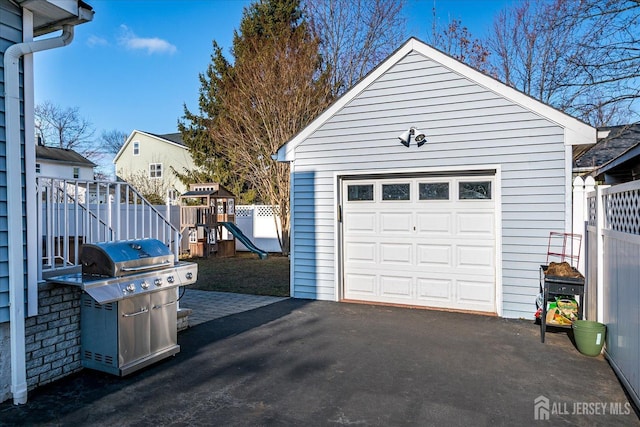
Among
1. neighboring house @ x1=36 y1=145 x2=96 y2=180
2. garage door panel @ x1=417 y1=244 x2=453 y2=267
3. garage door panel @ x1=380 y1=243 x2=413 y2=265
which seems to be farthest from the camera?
neighboring house @ x1=36 y1=145 x2=96 y2=180

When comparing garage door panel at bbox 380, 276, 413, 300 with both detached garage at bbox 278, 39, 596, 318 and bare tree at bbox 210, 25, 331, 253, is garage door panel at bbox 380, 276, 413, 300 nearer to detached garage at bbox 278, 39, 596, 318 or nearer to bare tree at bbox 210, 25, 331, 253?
detached garage at bbox 278, 39, 596, 318

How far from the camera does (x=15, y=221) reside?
3219mm

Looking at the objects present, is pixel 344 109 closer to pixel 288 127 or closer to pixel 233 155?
pixel 288 127

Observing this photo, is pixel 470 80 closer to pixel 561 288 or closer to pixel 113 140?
pixel 561 288

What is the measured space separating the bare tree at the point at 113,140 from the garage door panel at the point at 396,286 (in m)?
33.3

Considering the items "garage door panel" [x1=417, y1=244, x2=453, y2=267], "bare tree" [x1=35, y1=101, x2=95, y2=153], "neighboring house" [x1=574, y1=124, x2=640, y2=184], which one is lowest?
"garage door panel" [x1=417, y1=244, x2=453, y2=267]

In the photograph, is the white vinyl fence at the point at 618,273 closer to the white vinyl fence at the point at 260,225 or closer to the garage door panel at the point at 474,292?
the garage door panel at the point at 474,292

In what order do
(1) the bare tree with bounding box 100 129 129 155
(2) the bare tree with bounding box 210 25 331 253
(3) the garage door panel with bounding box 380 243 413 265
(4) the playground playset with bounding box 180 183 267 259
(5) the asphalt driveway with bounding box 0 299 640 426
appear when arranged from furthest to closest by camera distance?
(1) the bare tree with bounding box 100 129 129 155 → (4) the playground playset with bounding box 180 183 267 259 → (2) the bare tree with bounding box 210 25 331 253 → (3) the garage door panel with bounding box 380 243 413 265 → (5) the asphalt driveway with bounding box 0 299 640 426

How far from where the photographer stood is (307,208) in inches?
281

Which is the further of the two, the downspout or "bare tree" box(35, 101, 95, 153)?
"bare tree" box(35, 101, 95, 153)

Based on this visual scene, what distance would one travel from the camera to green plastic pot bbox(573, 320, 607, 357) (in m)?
4.23

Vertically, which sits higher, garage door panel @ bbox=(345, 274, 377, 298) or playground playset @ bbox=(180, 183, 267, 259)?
playground playset @ bbox=(180, 183, 267, 259)

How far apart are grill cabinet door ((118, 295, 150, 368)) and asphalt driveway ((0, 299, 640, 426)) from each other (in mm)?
201

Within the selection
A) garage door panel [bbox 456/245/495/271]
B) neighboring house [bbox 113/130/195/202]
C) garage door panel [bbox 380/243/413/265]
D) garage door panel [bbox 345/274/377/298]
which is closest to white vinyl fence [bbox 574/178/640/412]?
garage door panel [bbox 456/245/495/271]
